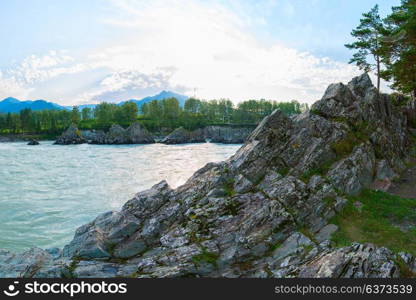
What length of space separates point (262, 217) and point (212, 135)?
6442 inches

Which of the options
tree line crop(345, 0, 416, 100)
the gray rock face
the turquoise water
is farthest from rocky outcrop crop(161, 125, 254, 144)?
tree line crop(345, 0, 416, 100)

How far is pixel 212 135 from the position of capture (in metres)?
180

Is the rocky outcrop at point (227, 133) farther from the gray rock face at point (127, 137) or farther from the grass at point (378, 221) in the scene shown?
the grass at point (378, 221)

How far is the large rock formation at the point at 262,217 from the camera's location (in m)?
14.0

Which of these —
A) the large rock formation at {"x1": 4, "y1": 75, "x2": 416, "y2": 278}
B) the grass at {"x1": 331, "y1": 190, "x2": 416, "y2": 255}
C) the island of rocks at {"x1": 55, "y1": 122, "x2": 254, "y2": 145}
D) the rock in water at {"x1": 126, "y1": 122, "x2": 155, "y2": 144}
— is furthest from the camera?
the rock in water at {"x1": 126, "y1": 122, "x2": 155, "y2": 144}

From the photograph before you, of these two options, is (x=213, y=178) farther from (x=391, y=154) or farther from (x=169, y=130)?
(x=169, y=130)

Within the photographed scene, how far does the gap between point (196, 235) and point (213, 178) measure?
15.0 ft

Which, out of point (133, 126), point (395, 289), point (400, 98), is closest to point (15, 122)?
point (133, 126)

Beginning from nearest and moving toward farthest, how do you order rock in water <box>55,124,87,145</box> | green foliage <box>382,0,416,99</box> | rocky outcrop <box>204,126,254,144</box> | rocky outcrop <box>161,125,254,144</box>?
green foliage <box>382,0,416,99</box> → rock in water <box>55,124,87,145</box> → rocky outcrop <box>161,125,254,144</box> → rocky outcrop <box>204,126,254,144</box>

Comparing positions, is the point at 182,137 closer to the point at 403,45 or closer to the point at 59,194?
the point at 59,194

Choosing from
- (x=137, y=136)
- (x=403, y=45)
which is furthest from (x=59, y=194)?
(x=137, y=136)

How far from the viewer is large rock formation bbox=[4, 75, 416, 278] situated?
14.0 meters

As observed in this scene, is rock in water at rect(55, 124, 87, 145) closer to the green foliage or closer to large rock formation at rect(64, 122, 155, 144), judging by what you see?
large rock formation at rect(64, 122, 155, 144)

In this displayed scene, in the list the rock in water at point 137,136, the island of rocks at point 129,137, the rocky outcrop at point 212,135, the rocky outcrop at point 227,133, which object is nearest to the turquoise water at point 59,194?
the rock in water at point 137,136
